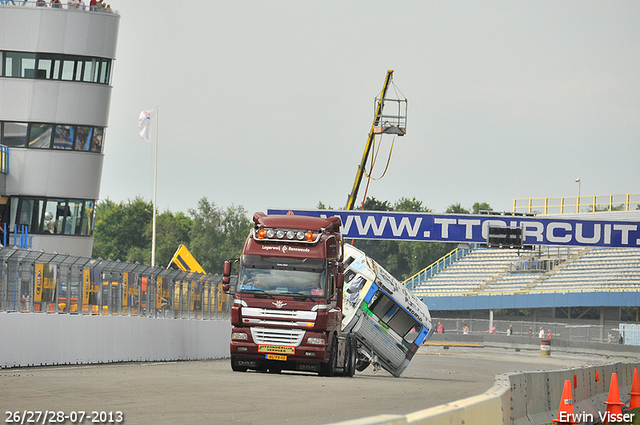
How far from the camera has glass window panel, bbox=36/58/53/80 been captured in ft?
143

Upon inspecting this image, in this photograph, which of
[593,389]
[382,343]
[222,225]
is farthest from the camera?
[222,225]

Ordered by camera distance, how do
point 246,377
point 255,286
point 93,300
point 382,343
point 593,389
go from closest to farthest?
point 593,389, point 246,377, point 255,286, point 93,300, point 382,343

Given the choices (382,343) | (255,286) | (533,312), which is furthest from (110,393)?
(533,312)

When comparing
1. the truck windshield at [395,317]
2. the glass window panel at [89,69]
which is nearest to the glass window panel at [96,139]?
the glass window panel at [89,69]

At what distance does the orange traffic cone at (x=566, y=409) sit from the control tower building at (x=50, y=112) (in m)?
32.6

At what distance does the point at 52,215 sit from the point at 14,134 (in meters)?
4.07

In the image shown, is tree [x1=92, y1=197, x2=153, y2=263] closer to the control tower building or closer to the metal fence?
the control tower building

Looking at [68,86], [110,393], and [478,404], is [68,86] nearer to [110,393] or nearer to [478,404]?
[110,393]

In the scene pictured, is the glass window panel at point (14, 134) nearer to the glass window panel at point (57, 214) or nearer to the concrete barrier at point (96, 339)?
the glass window panel at point (57, 214)

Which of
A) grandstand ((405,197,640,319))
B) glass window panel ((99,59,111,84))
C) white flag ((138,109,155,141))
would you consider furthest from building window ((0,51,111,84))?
grandstand ((405,197,640,319))

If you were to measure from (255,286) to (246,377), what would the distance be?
2312mm

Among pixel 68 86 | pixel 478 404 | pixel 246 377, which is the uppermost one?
pixel 68 86

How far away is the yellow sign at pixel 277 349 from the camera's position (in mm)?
21500

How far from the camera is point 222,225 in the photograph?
426ft
